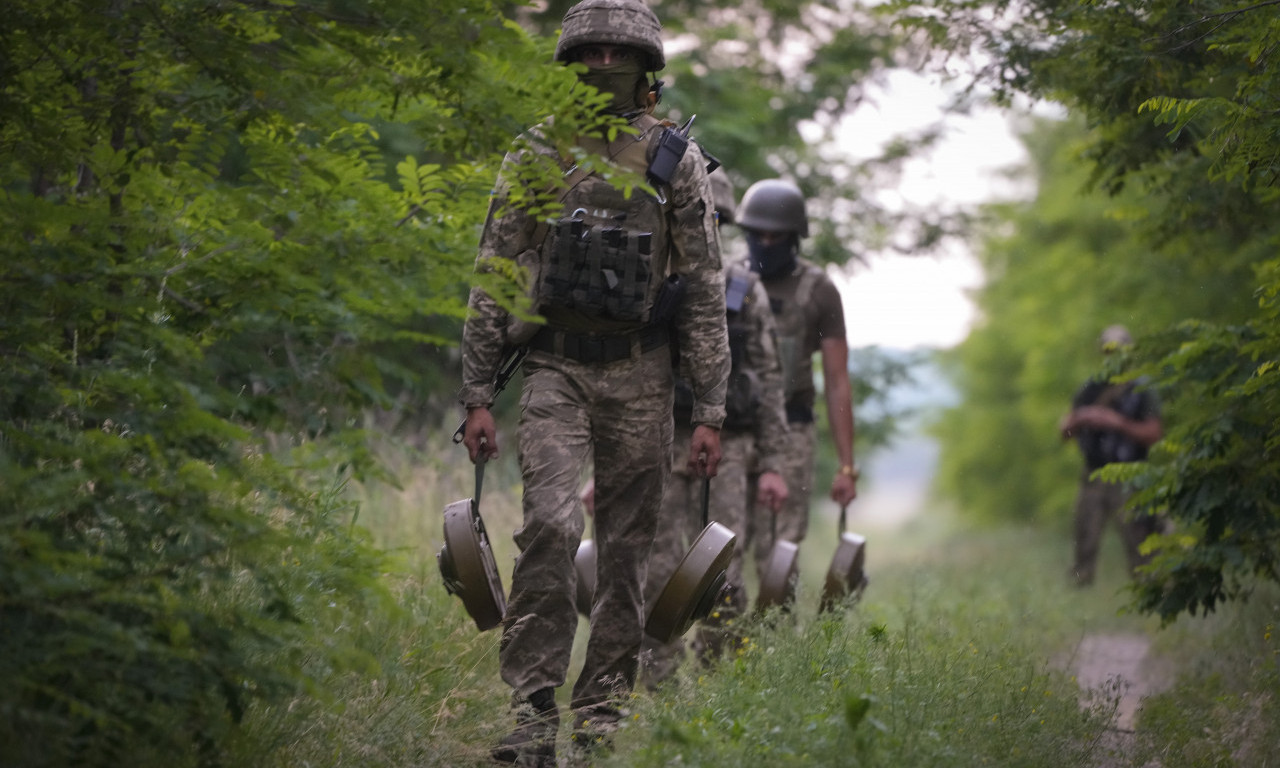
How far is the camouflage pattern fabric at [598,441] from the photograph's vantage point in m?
5.16

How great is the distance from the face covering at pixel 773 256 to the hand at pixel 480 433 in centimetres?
335

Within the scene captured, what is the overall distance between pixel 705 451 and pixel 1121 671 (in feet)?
15.1

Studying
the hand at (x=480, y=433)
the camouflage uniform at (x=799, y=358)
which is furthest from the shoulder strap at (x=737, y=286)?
the hand at (x=480, y=433)

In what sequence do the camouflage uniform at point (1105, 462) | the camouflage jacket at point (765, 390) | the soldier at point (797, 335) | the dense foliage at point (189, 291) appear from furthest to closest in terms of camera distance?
the camouflage uniform at point (1105, 462), the soldier at point (797, 335), the camouflage jacket at point (765, 390), the dense foliage at point (189, 291)

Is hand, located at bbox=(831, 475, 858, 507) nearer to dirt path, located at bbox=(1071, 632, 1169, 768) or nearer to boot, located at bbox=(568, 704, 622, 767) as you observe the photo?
dirt path, located at bbox=(1071, 632, 1169, 768)

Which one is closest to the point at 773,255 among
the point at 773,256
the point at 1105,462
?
the point at 773,256

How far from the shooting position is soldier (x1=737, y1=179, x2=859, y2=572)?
816 cm

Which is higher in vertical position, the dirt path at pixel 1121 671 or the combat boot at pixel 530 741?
the dirt path at pixel 1121 671

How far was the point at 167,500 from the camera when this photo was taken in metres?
3.67

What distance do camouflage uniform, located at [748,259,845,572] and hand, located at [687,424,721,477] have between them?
2.37m

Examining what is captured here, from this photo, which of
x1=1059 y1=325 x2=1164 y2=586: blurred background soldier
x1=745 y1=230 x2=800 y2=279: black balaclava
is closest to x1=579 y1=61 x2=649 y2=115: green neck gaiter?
x1=745 y1=230 x2=800 y2=279: black balaclava

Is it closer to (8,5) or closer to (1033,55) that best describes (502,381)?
(8,5)

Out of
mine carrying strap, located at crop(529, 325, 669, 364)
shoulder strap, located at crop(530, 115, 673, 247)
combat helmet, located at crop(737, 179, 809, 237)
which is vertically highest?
combat helmet, located at crop(737, 179, 809, 237)

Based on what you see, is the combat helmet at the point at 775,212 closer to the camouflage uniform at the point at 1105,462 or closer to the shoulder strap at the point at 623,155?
the shoulder strap at the point at 623,155
